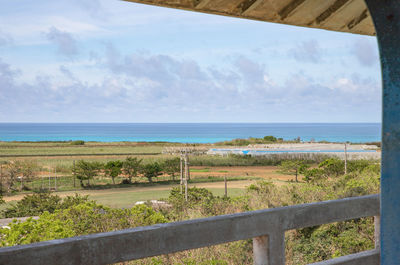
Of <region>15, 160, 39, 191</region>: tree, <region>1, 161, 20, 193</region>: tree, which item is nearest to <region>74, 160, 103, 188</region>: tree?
<region>15, 160, 39, 191</region>: tree

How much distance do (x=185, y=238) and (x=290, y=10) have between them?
885 mm

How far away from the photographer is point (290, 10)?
1410mm

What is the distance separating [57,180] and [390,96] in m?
37.8

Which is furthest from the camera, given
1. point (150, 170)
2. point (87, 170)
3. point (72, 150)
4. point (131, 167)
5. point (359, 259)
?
point (72, 150)

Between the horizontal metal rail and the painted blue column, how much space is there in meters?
0.60

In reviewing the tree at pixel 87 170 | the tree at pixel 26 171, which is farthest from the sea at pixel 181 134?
the tree at pixel 26 171

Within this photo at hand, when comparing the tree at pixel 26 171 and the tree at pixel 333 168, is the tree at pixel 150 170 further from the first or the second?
the tree at pixel 333 168

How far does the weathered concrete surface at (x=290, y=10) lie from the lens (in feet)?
4.32

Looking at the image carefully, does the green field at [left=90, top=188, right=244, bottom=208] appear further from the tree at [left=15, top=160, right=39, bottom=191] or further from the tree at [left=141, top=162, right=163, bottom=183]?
the tree at [left=15, top=160, right=39, bottom=191]

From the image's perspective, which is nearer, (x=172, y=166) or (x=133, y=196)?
(x=133, y=196)

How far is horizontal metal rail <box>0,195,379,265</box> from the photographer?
3.49 feet

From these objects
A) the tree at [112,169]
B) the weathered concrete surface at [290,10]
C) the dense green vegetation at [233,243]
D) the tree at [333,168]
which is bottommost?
the tree at [112,169]

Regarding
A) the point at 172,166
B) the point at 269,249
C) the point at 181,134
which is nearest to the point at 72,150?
the point at 172,166

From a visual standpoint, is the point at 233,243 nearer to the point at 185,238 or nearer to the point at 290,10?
the point at 185,238
